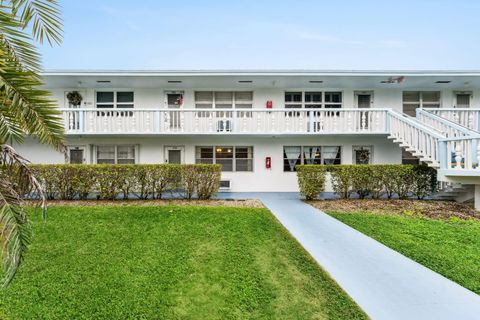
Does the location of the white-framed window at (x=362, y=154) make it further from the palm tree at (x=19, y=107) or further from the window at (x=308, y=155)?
the palm tree at (x=19, y=107)

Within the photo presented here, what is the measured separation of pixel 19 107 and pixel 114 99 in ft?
39.3

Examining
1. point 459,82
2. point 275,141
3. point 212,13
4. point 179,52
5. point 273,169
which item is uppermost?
point 212,13

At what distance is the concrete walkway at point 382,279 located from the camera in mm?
3436

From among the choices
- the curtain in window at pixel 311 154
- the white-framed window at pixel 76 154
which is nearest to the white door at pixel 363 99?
the curtain in window at pixel 311 154

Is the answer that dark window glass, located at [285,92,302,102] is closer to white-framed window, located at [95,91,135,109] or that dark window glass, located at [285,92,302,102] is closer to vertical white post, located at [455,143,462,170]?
vertical white post, located at [455,143,462,170]

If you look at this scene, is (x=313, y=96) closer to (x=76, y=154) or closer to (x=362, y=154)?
(x=362, y=154)

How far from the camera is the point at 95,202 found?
9.13 meters

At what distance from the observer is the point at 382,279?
421cm

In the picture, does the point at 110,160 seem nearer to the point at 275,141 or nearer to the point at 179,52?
the point at 275,141

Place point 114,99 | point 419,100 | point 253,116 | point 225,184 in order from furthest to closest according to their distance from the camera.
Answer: point 419,100 → point 114,99 → point 225,184 → point 253,116

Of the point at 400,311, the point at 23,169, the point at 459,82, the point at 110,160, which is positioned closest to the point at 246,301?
the point at 400,311

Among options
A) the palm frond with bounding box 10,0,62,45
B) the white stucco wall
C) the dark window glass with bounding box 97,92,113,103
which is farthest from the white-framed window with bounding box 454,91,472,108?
the dark window glass with bounding box 97,92,113,103

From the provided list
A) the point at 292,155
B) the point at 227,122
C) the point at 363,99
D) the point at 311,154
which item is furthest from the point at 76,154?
the point at 363,99

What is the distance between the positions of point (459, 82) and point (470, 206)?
6.85 meters
